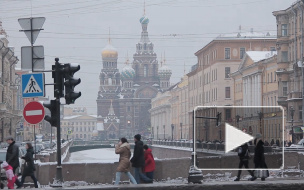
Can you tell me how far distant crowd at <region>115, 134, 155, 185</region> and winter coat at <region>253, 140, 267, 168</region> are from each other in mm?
7955

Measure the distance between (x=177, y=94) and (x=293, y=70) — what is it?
10679 centimetres

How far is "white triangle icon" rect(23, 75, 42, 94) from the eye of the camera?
20.4 meters

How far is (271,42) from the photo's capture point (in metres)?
124

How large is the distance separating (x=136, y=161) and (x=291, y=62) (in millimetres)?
60840

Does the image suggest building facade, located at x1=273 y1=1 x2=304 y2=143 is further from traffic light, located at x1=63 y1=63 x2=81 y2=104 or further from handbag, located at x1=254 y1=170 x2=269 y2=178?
traffic light, located at x1=63 y1=63 x2=81 y2=104

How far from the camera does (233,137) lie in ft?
35.2

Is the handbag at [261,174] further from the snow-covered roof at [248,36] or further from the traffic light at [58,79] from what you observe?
the snow-covered roof at [248,36]

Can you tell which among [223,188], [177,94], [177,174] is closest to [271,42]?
[177,94]

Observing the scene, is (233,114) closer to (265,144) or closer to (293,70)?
(265,144)

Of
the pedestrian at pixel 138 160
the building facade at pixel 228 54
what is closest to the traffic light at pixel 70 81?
the pedestrian at pixel 138 160

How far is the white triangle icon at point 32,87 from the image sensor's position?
20375 millimetres

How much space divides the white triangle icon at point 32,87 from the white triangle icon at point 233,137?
10089mm

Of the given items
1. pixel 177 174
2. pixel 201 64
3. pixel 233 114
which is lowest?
pixel 177 174

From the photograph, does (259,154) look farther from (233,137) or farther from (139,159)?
(139,159)
